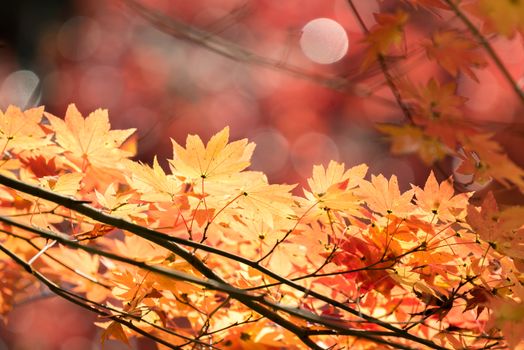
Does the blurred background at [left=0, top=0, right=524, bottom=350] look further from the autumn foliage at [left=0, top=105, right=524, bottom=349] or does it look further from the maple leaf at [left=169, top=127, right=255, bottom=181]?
the maple leaf at [left=169, top=127, right=255, bottom=181]

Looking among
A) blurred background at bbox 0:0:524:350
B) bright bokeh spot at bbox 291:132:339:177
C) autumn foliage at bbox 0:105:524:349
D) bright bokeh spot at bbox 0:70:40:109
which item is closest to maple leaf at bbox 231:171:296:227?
autumn foliage at bbox 0:105:524:349

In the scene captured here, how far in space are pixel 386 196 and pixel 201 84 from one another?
13.1ft

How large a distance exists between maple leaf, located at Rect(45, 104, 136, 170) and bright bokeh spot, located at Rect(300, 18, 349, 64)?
3.41m

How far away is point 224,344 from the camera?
0.95 metres

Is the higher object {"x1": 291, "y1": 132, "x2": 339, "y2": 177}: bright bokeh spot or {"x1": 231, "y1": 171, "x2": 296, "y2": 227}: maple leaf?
{"x1": 231, "y1": 171, "x2": 296, "y2": 227}: maple leaf

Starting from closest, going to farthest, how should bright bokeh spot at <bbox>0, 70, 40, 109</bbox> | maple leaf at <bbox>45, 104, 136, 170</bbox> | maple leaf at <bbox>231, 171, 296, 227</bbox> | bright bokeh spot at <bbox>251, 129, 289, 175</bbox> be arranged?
maple leaf at <bbox>231, 171, 296, 227</bbox> → maple leaf at <bbox>45, 104, 136, 170</bbox> → bright bokeh spot at <bbox>0, 70, 40, 109</bbox> → bright bokeh spot at <bbox>251, 129, 289, 175</bbox>

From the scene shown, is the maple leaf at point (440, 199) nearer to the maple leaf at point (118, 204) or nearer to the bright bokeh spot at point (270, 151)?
the maple leaf at point (118, 204)

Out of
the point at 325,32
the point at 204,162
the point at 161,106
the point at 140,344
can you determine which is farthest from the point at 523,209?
the point at 325,32

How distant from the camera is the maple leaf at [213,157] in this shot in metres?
0.72

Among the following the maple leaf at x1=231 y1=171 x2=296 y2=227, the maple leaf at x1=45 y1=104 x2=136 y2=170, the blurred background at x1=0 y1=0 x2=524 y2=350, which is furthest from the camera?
the blurred background at x1=0 y1=0 x2=524 y2=350

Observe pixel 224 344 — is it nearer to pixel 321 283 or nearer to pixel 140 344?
pixel 321 283

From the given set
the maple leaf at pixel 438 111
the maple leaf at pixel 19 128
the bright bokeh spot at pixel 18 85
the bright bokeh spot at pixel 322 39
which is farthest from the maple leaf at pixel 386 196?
the bright bokeh spot at pixel 18 85

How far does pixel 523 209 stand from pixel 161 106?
3.74 metres

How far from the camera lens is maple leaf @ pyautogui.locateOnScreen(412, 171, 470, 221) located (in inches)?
30.6
